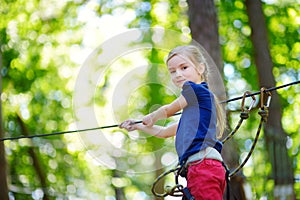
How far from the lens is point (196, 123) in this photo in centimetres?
284

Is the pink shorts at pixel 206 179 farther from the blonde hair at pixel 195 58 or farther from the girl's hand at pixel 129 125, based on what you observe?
the girl's hand at pixel 129 125

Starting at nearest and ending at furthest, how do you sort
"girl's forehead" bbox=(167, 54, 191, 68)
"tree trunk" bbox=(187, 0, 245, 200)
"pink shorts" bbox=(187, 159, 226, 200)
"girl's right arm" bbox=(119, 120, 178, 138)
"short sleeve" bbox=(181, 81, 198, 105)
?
1. "pink shorts" bbox=(187, 159, 226, 200)
2. "short sleeve" bbox=(181, 81, 198, 105)
3. "girl's forehead" bbox=(167, 54, 191, 68)
4. "girl's right arm" bbox=(119, 120, 178, 138)
5. "tree trunk" bbox=(187, 0, 245, 200)

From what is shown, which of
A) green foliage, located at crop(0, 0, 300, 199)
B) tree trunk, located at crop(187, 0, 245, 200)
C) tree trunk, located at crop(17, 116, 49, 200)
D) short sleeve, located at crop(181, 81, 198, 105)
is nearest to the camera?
short sleeve, located at crop(181, 81, 198, 105)

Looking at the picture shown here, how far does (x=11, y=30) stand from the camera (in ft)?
43.2

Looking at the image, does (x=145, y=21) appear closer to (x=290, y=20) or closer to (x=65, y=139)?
(x=290, y=20)

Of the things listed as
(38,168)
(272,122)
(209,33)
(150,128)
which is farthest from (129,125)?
(38,168)

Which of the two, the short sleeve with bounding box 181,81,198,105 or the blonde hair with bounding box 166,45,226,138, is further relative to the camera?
the blonde hair with bounding box 166,45,226,138

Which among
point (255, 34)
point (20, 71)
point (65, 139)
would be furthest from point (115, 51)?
point (65, 139)

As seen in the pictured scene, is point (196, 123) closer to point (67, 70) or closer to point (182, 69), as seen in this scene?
point (182, 69)

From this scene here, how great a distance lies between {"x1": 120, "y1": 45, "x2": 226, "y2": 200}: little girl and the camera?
110 inches

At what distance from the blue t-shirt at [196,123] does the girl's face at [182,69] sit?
77mm

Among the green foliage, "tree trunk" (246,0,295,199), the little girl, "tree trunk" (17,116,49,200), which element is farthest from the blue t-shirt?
"tree trunk" (17,116,49,200)

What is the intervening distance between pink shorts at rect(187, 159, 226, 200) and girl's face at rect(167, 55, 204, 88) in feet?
1.41

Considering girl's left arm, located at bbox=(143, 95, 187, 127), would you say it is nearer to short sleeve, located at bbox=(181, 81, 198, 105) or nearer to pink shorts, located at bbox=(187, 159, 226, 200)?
short sleeve, located at bbox=(181, 81, 198, 105)
